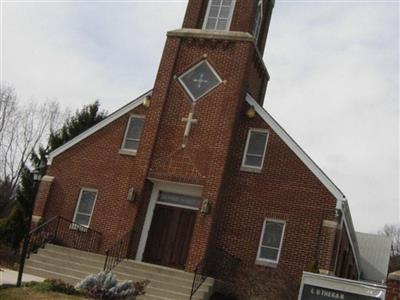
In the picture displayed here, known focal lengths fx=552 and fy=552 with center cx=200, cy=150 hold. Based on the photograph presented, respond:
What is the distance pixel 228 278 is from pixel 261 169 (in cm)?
390

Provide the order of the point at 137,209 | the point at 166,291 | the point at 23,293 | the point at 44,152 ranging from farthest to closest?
the point at 44,152 < the point at 137,209 < the point at 166,291 < the point at 23,293

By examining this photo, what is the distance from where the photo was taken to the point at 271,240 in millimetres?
18609

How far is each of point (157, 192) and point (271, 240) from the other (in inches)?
176

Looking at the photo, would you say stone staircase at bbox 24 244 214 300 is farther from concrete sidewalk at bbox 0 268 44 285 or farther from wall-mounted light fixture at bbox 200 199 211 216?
wall-mounted light fixture at bbox 200 199 211 216

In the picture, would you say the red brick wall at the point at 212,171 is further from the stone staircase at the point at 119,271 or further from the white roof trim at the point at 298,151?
the stone staircase at the point at 119,271

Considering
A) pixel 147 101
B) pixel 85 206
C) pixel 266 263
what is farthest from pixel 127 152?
pixel 266 263

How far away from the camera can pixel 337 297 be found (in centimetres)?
876

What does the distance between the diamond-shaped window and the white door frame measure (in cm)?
323

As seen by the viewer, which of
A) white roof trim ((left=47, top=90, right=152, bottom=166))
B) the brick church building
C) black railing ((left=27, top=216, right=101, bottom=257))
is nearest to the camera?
the brick church building

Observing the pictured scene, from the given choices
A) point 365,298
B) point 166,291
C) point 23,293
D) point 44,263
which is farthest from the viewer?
point 44,263

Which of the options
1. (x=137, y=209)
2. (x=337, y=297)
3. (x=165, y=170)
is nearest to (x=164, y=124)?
(x=165, y=170)

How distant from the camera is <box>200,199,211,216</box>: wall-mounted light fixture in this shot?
18.3m

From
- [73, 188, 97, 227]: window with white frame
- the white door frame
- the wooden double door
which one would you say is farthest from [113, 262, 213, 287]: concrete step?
[73, 188, 97, 227]: window with white frame

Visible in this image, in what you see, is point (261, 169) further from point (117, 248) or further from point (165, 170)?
point (117, 248)
